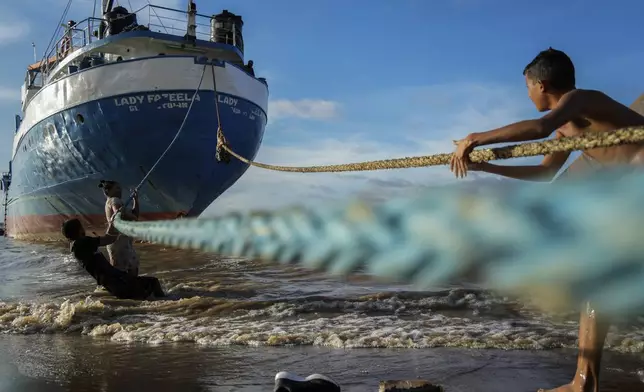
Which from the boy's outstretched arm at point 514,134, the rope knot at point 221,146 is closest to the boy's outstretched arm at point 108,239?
the rope knot at point 221,146

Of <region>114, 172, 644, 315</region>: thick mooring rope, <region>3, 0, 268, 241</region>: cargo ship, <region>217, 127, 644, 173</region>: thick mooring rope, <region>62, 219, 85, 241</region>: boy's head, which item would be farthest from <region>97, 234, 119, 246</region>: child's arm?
<region>3, 0, 268, 241</region>: cargo ship

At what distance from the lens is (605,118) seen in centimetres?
227

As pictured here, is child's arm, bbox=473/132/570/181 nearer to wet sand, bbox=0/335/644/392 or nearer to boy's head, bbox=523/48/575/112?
boy's head, bbox=523/48/575/112

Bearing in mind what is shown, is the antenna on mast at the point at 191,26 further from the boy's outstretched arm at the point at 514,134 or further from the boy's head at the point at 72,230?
the boy's outstretched arm at the point at 514,134

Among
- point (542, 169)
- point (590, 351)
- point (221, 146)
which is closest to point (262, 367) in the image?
Result: point (590, 351)

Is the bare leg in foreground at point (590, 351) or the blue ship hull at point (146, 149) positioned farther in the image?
the blue ship hull at point (146, 149)

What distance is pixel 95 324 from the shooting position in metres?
5.25

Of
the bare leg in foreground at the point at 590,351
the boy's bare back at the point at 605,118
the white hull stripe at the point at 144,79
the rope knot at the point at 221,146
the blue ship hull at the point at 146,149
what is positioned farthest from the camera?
the blue ship hull at the point at 146,149

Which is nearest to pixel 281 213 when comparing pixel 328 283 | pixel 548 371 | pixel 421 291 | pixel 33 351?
pixel 548 371

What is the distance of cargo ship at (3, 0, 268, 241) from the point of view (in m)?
13.6

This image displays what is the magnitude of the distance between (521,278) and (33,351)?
406cm

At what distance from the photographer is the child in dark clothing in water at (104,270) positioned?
600cm

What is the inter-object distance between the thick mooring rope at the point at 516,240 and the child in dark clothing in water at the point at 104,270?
4.65m

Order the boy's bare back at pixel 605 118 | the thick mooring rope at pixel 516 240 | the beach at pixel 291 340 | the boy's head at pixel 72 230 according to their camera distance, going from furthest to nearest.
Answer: the boy's head at pixel 72 230, the beach at pixel 291 340, the boy's bare back at pixel 605 118, the thick mooring rope at pixel 516 240
